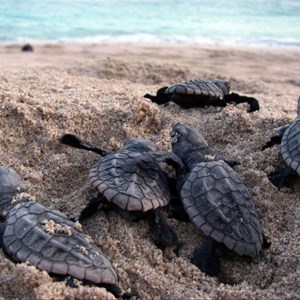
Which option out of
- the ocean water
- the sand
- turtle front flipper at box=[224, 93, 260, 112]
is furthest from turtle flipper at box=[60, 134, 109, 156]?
the ocean water

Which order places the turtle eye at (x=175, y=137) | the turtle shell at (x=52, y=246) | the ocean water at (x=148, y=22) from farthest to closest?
the ocean water at (x=148, y=22), the turtle eye at (x=175, y=137), the turtle shell at (x=52, y=246)

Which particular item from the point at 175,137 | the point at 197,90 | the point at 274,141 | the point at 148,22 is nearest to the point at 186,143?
the point at 175,137

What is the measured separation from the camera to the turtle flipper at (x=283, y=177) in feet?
11.0

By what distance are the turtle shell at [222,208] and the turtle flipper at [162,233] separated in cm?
18

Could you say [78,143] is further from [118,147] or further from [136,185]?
[136,185]

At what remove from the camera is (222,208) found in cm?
280

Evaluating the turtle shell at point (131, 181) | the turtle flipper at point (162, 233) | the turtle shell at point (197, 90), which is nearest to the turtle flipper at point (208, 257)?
the turtle flipper at point (162, 233)

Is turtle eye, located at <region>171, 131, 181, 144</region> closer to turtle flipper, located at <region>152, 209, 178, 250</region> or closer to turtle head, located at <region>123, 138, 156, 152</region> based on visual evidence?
turtle head, located at <region>123, 138, 156, 152</region>

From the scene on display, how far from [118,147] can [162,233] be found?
3.66 ft

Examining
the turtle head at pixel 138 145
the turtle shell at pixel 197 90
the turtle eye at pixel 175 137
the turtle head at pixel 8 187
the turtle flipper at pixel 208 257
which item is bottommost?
the turtle flipper at pixel 208 257

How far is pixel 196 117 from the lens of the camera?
444 centimetres

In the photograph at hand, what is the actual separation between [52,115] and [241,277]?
6.89ft

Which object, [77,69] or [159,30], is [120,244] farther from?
[159,30]

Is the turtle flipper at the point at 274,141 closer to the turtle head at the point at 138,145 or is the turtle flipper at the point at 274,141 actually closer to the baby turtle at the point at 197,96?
the baby turtle at the point at 197,96
